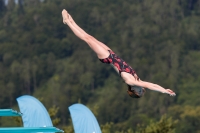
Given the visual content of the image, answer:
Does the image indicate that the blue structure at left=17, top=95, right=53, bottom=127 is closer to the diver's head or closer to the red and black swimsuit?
the red and black swimsuit

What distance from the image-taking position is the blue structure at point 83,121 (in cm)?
2075

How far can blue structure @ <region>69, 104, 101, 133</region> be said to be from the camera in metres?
20.8

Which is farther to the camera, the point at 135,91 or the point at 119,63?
the point at 119,63

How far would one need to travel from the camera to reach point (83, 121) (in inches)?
839

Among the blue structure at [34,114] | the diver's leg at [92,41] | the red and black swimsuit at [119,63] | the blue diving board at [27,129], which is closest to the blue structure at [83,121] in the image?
the blue structure at [34,114]

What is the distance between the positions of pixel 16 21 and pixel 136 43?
101 ft

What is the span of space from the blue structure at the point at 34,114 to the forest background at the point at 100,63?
78.5 metres

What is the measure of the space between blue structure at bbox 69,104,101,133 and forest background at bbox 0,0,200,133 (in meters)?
78.3

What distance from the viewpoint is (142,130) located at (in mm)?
37000

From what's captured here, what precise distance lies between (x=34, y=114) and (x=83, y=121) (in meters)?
1.46

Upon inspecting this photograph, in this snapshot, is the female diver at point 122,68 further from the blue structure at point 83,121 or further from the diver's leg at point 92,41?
the blue structure at point 83,121

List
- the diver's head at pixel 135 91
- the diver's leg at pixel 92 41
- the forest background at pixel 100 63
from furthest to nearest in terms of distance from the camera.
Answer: the forest background at pixel 100 63 < the diver's leg at pixel 92 41 < the diver's head at pixel 135 91

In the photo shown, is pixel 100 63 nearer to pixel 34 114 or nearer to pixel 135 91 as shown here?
pixel 34 114

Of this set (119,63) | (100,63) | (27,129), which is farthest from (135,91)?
(100,63)
